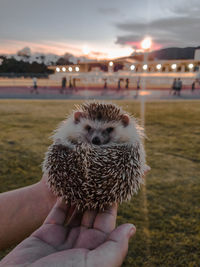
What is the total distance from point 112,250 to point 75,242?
44cm

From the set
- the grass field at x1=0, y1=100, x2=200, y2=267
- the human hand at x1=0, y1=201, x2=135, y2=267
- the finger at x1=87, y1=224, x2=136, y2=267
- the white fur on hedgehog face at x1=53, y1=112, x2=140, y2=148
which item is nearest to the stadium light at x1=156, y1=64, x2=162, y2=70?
the grass field at x1=0, y1=100, x2=200, y2=267

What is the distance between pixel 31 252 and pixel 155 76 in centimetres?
3512

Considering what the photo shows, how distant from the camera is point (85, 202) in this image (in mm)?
Result: 2086

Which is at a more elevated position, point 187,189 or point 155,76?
point 155,76

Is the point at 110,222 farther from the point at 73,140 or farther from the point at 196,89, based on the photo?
the point at 196,89

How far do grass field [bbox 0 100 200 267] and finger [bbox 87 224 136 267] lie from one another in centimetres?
168

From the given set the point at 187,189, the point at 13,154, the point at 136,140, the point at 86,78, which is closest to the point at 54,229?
the point at 136,140

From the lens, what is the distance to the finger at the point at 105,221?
6.80 feet

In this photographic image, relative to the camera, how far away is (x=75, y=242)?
207cm

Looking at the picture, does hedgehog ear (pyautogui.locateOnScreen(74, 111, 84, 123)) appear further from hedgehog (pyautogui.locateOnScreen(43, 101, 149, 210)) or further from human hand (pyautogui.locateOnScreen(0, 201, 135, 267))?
human hand (pyautogui.locateOnScreen(0, 201, 135, 267))

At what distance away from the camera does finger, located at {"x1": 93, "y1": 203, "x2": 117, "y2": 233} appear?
2.07 meters

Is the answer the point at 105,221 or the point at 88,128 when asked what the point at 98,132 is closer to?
the point at 88,128

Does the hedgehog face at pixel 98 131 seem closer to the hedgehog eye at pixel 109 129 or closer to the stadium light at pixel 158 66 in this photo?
the hedgehog eye at pixel 109 129

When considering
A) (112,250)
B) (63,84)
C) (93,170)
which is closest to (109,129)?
(93,170)
